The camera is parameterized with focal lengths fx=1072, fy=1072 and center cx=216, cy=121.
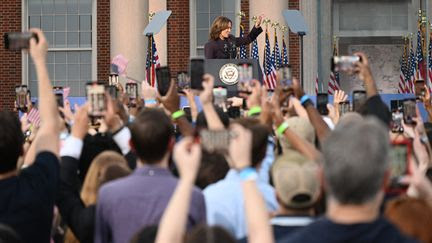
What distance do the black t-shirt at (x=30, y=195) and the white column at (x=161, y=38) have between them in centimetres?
1934

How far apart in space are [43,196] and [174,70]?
65.7ft

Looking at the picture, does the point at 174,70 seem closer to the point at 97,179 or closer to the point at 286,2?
the point at 286,2

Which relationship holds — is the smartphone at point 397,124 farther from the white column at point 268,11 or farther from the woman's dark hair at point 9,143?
the white column at point 268,11

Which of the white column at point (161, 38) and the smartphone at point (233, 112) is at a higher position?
the white column at point (161, 38)

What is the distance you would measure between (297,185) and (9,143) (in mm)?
1594

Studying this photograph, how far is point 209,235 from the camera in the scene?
386cm

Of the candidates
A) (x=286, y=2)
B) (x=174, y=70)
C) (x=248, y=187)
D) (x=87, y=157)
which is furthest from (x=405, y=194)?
(x=174, y=70)

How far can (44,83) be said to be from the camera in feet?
18.1

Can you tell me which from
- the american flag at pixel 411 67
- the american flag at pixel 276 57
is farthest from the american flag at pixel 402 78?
the american flag at pixel 276 57

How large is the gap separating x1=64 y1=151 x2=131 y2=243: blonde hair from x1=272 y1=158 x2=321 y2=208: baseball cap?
131cm

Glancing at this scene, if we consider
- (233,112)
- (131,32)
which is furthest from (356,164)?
(131,32)

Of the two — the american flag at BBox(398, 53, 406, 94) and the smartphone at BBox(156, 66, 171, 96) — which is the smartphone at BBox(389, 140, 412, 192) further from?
the american flag at BBox(398, 53, 406, 94)

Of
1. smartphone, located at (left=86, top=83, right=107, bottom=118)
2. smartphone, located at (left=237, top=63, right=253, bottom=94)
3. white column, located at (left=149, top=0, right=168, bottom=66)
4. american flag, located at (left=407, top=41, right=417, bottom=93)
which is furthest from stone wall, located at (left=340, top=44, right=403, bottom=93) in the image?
smartphone, located at (left=86, top=83, right=107, bottom=118)

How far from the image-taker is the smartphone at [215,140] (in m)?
4.28
